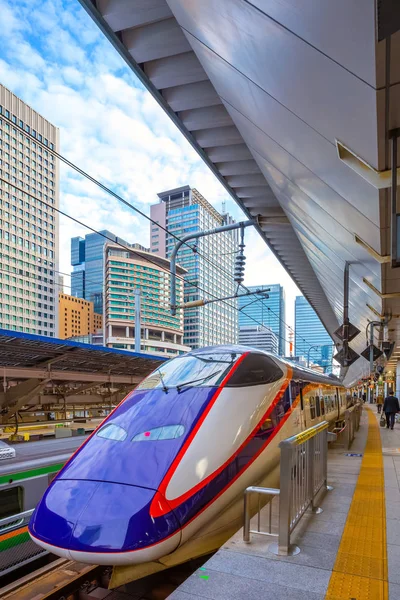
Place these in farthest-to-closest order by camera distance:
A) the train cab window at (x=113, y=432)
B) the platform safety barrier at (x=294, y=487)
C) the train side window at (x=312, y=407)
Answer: the train side window at (x=312, y=407) → the train cab window at (x=113, y=432) → the platform safety barrier at (x=294, y=487)

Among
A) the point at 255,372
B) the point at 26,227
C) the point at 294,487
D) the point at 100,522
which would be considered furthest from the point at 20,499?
the point at 26,227

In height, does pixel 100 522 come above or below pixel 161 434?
below

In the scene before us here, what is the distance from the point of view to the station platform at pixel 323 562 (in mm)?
3729

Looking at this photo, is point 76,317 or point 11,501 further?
point 76,317

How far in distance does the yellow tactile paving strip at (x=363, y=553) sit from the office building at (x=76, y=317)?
420 ft

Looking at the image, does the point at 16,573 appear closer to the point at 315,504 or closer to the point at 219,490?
the point at 219,490

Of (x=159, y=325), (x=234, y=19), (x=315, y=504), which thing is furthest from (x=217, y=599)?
(x=159, y=325)

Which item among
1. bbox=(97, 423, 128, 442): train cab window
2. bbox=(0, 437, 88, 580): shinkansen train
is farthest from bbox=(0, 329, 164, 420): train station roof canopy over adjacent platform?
bbox=(97, 423, 128, 442): train cab window

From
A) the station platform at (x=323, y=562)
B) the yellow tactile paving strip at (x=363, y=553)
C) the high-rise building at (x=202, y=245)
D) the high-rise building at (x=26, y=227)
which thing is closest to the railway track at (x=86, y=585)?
the station platform at (x=323, y=562)

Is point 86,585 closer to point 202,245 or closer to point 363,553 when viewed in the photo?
point 363,553

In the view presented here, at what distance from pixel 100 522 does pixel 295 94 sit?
4.28 metres

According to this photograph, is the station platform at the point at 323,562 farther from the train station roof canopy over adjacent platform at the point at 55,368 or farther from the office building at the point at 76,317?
the office building at the point at 76,317

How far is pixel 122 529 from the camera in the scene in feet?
13.5

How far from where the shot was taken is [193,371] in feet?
21.9
